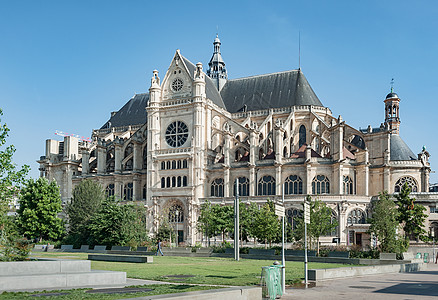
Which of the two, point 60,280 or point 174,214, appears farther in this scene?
point 174,214

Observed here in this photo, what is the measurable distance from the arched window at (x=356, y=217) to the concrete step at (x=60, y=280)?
44953 mm

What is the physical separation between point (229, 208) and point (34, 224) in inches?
969

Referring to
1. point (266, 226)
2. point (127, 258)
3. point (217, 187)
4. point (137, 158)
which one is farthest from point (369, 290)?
point (137, 158)

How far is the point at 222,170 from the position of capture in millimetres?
68125

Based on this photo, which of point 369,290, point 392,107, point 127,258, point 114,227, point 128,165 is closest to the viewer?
point 369,290

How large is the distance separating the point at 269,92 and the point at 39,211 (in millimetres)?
37641

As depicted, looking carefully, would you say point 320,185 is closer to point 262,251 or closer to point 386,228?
point 262,251

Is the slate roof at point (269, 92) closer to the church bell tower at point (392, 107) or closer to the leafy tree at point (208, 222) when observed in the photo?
the church bell tower at point (392, 107)

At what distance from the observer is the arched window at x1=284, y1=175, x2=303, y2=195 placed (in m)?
63.2

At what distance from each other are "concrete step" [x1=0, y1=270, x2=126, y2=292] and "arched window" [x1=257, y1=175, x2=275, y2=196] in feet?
Result: 156

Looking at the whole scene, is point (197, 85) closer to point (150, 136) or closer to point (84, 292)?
point (150, 136)

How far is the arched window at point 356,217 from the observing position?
59188 millimetres

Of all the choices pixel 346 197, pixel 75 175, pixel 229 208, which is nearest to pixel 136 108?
pixel 75 175

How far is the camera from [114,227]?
52.9m
